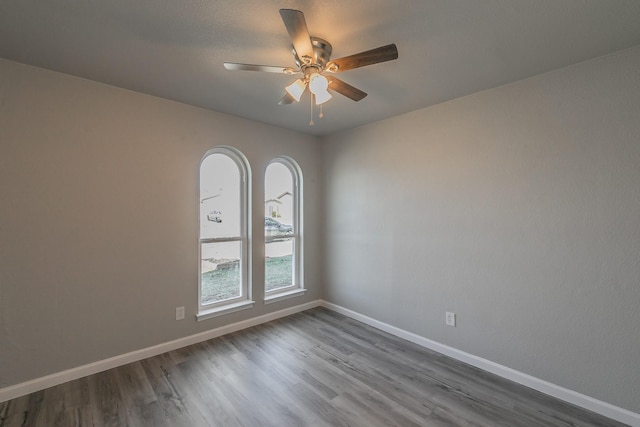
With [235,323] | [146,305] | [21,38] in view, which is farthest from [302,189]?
[21,38]

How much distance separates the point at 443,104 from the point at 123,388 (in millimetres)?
3794

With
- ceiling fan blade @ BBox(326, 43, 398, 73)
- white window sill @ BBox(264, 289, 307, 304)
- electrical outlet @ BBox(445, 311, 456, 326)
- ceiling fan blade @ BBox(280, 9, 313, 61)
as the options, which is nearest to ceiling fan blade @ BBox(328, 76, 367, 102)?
ceiling fan blade @ BBox(326, 43, 398, 73)

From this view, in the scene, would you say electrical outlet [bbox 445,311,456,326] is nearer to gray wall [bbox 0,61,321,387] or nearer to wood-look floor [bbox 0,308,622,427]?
wood-look floor [bbox 0,308,622,427]

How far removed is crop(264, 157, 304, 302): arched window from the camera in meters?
3.69

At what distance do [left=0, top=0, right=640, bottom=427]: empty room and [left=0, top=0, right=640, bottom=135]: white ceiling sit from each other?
0.05 ft

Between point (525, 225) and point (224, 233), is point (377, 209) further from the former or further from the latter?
point (224, 233)

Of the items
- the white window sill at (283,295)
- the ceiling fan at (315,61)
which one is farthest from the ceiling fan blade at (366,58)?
the white window sill at (283,295)

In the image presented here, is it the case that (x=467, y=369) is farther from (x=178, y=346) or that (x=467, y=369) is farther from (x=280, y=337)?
(x=178, y=346)

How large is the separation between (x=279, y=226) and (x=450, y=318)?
2326mm

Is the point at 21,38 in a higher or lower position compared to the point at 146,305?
higher

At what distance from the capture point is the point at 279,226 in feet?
12.5

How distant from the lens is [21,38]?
5.84 ft

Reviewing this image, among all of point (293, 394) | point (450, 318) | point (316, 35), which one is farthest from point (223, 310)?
point (316, 35)

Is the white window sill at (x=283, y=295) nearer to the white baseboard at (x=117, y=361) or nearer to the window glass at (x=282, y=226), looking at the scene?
the window glass at (x=282, y=226)
